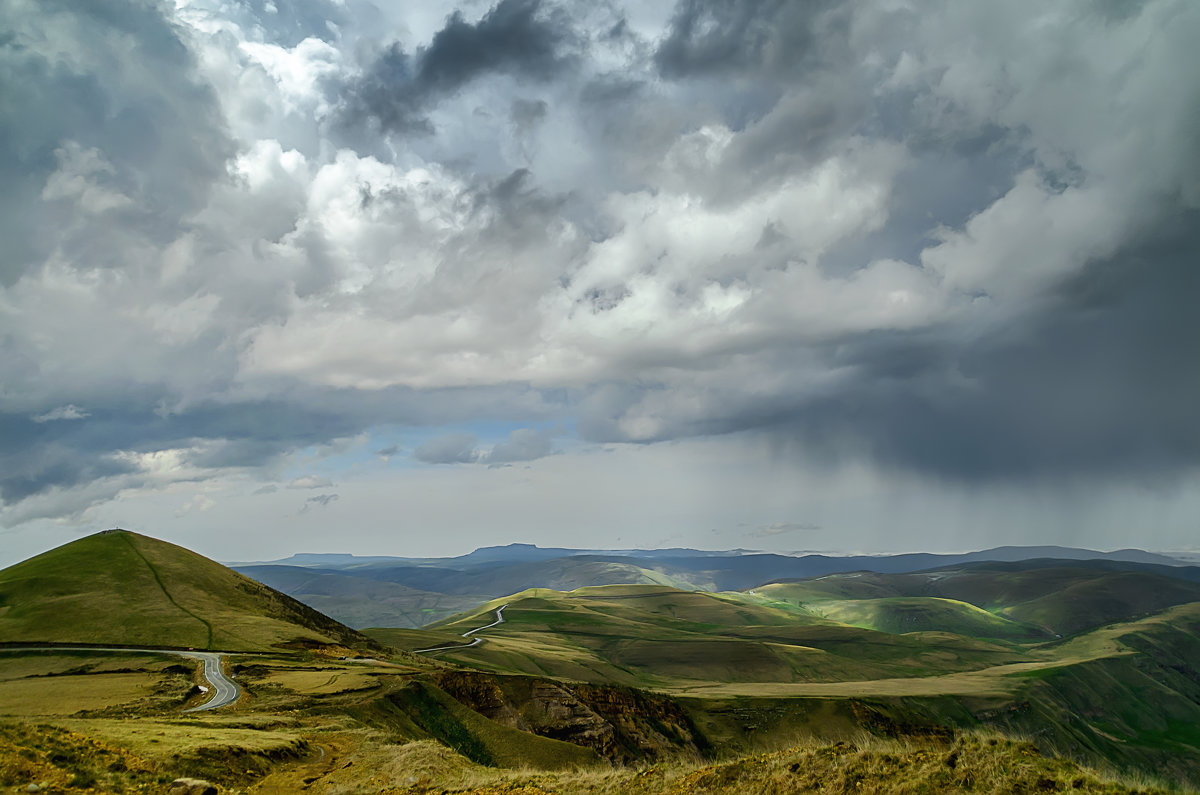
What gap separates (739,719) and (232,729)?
3657 inches

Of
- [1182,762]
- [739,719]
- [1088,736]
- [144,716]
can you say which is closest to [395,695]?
[144,716]

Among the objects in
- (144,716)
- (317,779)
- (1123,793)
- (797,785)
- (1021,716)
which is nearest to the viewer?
(1123,793)

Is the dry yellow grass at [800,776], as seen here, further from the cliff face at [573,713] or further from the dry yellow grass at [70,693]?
the cliff face at [573,713]

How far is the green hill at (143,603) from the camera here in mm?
103375

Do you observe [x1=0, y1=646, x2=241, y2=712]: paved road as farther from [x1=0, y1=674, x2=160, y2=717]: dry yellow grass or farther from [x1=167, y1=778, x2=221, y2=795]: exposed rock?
[x1=167, y1=778, x2=221, y2=795]: exposed rock

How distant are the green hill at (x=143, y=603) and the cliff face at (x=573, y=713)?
4231cm

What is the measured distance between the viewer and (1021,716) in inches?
6772

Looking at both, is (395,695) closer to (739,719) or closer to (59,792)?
(59,792)

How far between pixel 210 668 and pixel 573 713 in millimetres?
47393

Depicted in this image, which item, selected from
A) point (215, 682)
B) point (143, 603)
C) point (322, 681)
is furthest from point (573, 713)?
point (143, 603)

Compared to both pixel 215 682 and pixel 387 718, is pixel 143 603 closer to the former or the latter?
pixel 215 682

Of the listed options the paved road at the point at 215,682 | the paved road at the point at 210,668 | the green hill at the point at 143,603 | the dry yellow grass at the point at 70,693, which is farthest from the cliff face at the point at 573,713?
the green hill at the point at 143,603

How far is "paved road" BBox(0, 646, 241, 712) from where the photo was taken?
62.9 metres

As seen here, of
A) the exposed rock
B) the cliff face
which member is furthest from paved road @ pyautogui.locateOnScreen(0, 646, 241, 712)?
the exposed rock
